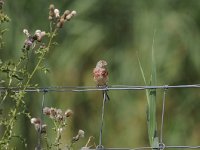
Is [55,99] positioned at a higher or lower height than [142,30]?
lower

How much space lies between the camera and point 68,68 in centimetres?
466

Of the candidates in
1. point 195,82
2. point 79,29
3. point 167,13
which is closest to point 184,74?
point 195,82

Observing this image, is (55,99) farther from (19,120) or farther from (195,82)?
(195,82)

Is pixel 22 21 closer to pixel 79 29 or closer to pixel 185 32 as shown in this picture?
pixel 79 29

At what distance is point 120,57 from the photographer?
15.1 feet

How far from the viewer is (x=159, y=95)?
4.55 m

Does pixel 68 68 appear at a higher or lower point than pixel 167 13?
lower

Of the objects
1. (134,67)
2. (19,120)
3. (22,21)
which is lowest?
(19,120)

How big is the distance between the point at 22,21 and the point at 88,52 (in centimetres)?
43

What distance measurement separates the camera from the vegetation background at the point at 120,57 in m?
4.54

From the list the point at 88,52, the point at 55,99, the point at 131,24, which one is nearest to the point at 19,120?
the point at 55,99

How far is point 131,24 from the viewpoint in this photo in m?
4.68

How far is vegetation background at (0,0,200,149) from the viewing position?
454cm

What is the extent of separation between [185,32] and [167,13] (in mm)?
159
